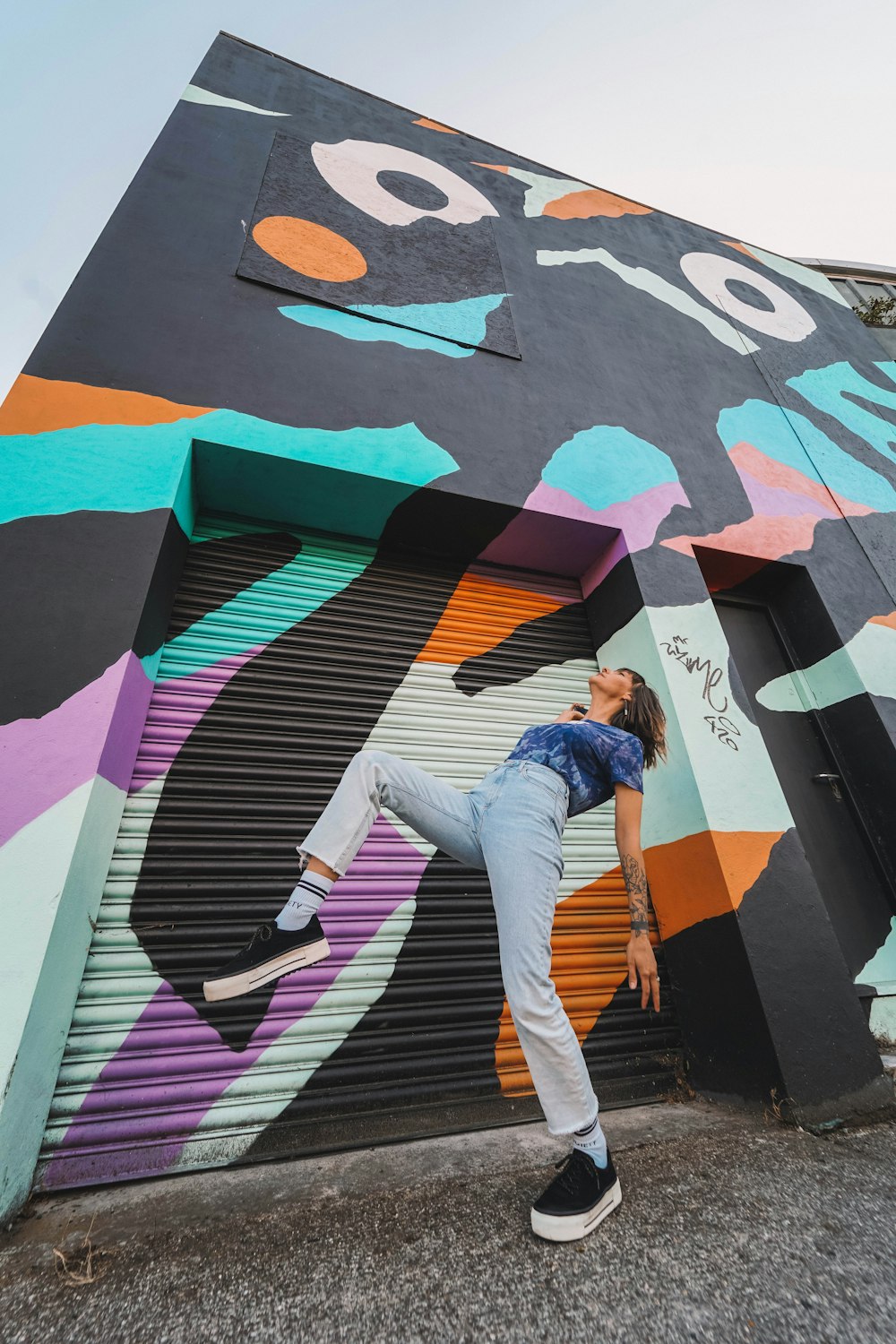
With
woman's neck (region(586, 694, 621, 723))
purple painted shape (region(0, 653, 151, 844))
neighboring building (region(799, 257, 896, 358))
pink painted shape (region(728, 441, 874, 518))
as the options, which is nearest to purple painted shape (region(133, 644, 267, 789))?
purple painted shape (region(0, 653, 151, 844))

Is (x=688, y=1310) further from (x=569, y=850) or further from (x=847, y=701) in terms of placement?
(x=847, y=701)

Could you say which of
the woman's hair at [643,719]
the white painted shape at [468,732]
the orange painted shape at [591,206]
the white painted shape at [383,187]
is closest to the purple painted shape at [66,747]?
the white painted shape at [468,732]

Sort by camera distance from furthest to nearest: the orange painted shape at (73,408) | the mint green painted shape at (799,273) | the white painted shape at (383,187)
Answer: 1. the mint green painted shape at (799,273)
2. the white painted shape at (383,187)
3. the orange painted shape at (73,408)

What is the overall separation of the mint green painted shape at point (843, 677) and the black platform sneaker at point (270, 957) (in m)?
3.58

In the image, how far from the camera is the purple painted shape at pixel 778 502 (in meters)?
4.46

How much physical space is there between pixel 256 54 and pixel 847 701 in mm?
7476

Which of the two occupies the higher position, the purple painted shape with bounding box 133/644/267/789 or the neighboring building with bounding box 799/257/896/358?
the neighboring building with bounding box 799/257/896/358

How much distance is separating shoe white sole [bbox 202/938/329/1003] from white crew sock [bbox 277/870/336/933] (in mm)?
69

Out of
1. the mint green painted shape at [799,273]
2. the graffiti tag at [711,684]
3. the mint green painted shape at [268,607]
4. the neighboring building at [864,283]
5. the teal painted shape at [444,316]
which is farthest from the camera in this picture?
the neighboring building at [864,283]

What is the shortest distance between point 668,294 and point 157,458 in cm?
533

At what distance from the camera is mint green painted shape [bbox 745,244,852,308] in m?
6.95

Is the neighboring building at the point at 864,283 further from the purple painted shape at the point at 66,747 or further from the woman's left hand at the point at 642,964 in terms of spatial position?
the purple painted shape at the point at 66,747

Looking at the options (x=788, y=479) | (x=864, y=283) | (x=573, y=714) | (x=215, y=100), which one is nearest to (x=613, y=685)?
(x=573, y=714)

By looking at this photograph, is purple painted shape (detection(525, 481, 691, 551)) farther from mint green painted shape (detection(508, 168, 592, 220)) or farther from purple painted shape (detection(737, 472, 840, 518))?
mint green painted shape (detection(508, 168, 592, 220))
